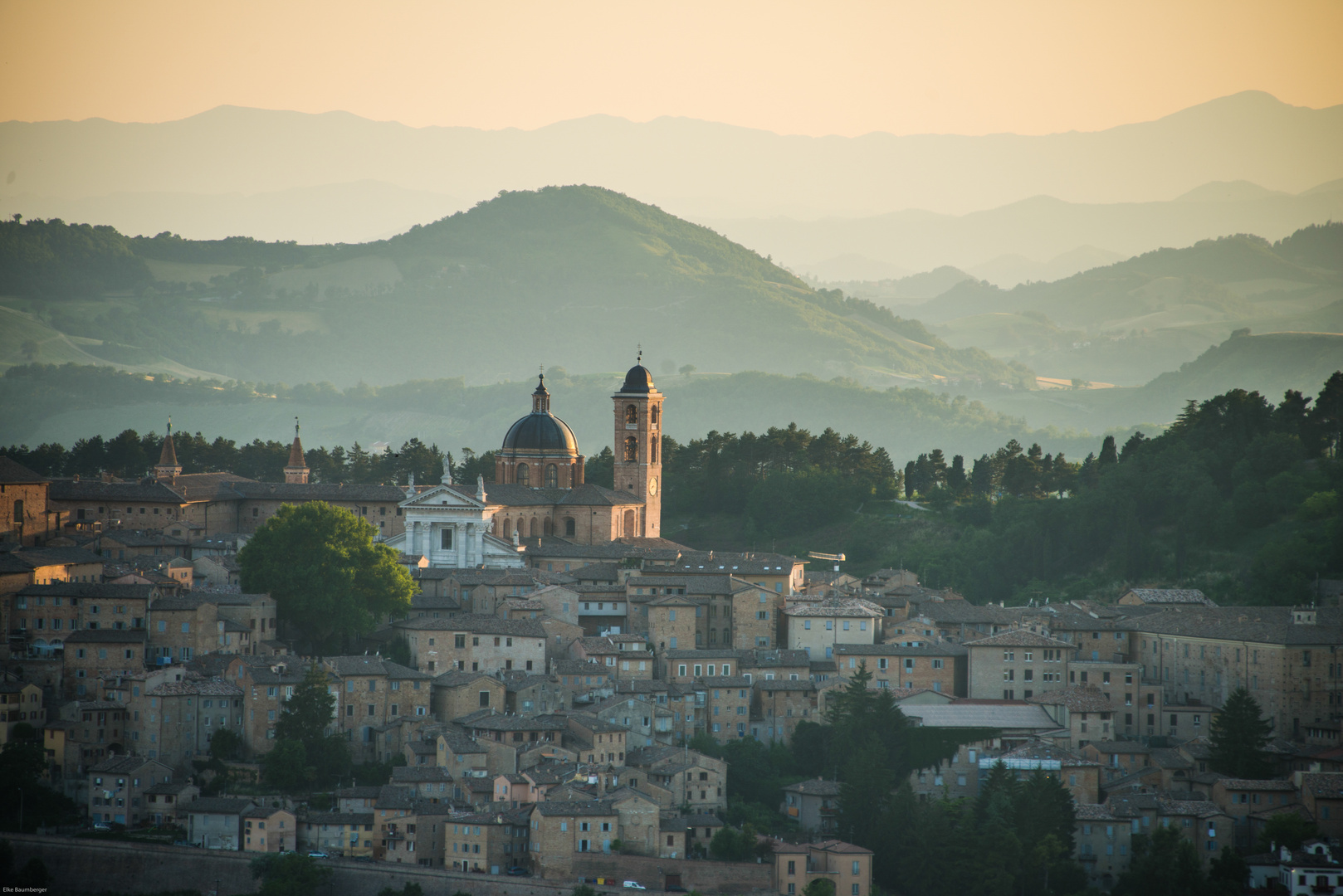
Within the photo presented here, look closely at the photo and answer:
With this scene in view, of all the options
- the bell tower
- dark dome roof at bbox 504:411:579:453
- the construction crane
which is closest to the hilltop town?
the construction crane

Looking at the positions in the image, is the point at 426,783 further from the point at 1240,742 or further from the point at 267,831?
the point at 1240,742

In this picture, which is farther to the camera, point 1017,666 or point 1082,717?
point 1017,666

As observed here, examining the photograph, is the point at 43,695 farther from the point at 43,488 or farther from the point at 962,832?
the point at 962,832

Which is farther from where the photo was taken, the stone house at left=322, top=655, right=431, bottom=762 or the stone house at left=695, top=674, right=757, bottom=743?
the stone house at left=695, top=674, right=757, bottom=743

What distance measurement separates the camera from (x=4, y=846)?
4747cm

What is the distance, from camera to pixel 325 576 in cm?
5916

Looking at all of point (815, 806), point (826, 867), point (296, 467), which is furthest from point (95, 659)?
point (296, 467)

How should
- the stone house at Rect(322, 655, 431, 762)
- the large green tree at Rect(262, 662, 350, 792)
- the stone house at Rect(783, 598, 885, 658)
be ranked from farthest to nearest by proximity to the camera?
the stone house at Rect(783, 598, 885, 658), the stone house at Rect(322, 655, 431, 762), the large green tree at Rect(262, 662, 350, 792)

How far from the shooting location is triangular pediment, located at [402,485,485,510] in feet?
241

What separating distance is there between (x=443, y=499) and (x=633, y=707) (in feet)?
71.9

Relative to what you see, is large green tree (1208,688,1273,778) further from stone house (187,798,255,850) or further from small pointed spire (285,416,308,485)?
small pointed spire (285,416,308,485)

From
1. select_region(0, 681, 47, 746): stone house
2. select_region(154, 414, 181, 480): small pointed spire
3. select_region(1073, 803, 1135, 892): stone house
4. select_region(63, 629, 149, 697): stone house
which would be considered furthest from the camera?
select_region(154, 414, 181, 480): small pointed spire

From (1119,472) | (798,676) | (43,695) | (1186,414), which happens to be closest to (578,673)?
(798,676)

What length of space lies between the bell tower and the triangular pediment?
12.9 metres
